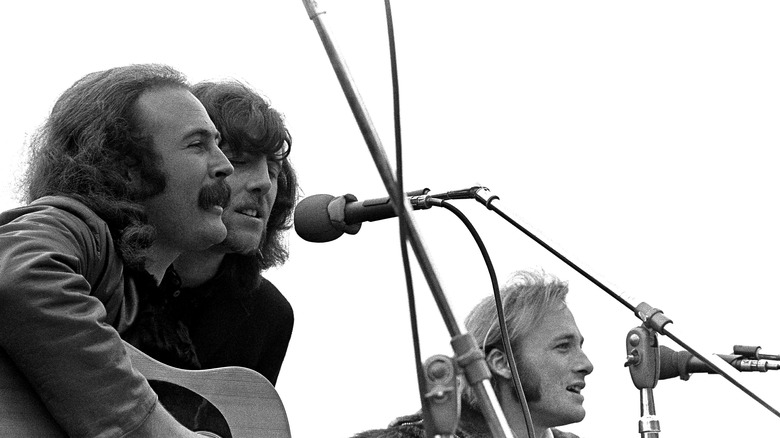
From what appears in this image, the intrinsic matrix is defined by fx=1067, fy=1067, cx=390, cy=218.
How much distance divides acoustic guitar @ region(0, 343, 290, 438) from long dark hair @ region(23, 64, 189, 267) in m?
0.24

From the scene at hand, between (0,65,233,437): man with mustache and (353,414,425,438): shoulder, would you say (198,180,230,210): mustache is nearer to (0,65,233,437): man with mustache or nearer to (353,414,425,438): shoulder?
(0,65,233,437): man with mustache

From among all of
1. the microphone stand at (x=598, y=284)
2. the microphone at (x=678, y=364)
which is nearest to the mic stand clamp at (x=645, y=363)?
the microphone at (x=678, y=364)

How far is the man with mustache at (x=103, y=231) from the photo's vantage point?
1636mm

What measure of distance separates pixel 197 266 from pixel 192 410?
0.70 metres

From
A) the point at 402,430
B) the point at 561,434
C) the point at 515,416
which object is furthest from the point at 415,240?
the point at 561,434

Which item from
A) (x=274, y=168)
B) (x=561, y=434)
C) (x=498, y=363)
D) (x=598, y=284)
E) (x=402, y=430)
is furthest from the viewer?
(x=561, y=434)

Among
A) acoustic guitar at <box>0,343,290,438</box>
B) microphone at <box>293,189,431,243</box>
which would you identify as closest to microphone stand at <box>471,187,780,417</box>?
microphone at <box>293,189,431,243</box>

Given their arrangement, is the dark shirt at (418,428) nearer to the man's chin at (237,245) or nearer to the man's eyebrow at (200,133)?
the man's chin at (237,245)

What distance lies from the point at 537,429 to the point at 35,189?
5.51ft

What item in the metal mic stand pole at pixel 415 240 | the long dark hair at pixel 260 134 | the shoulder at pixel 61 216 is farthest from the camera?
the long dark hair at pixel 260 134

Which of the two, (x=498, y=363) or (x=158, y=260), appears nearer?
(x=158, y=260)

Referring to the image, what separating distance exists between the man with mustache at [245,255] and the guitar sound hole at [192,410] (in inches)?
19.1

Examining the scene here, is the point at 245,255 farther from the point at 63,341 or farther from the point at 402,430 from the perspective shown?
the point at 63,341

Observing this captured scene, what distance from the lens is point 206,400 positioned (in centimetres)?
190
